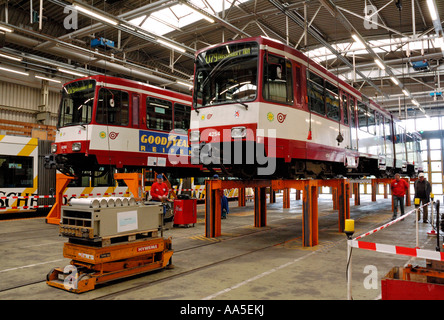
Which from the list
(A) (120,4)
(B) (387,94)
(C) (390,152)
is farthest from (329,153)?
(B) (387,94)

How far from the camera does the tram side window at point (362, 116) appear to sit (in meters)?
11.4

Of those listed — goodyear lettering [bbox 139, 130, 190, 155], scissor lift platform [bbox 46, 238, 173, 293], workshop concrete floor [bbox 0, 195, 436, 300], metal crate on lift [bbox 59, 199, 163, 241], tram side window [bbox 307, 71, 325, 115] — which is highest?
tram side window [bbox 307, 71, 325, 115]

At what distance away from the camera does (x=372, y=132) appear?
12.7m

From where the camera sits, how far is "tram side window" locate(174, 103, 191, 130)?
12789 mm

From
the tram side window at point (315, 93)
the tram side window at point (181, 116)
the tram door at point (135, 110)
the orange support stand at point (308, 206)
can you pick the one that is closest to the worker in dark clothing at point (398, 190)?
the tram side window at point (315, 93)

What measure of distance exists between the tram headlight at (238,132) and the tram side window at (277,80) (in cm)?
82

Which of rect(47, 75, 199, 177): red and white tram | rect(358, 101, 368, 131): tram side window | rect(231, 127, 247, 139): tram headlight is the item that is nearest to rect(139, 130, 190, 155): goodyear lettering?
rect(47, 75, 199, 177): red and white tram

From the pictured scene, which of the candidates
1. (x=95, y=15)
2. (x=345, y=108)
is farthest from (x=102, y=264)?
(x=95, y=15)

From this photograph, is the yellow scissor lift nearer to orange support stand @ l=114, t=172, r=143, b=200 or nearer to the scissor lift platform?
the scissor lift platform

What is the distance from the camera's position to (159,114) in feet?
39.4

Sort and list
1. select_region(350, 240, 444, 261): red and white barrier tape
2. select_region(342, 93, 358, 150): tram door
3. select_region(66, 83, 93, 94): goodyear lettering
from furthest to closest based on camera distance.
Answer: select_region(66, 83, 93, 94): goodyear lettering, select_region(342, 93, 358, 150): tram door, select_region(350, 240, 444, 261): red and white barrier tape

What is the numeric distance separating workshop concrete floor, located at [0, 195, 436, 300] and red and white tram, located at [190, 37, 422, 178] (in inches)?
68.4

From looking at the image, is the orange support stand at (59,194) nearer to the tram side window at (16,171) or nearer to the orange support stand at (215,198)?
the tram side window at (16,171)

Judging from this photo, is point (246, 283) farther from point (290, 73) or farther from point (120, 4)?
point (120, 4)
